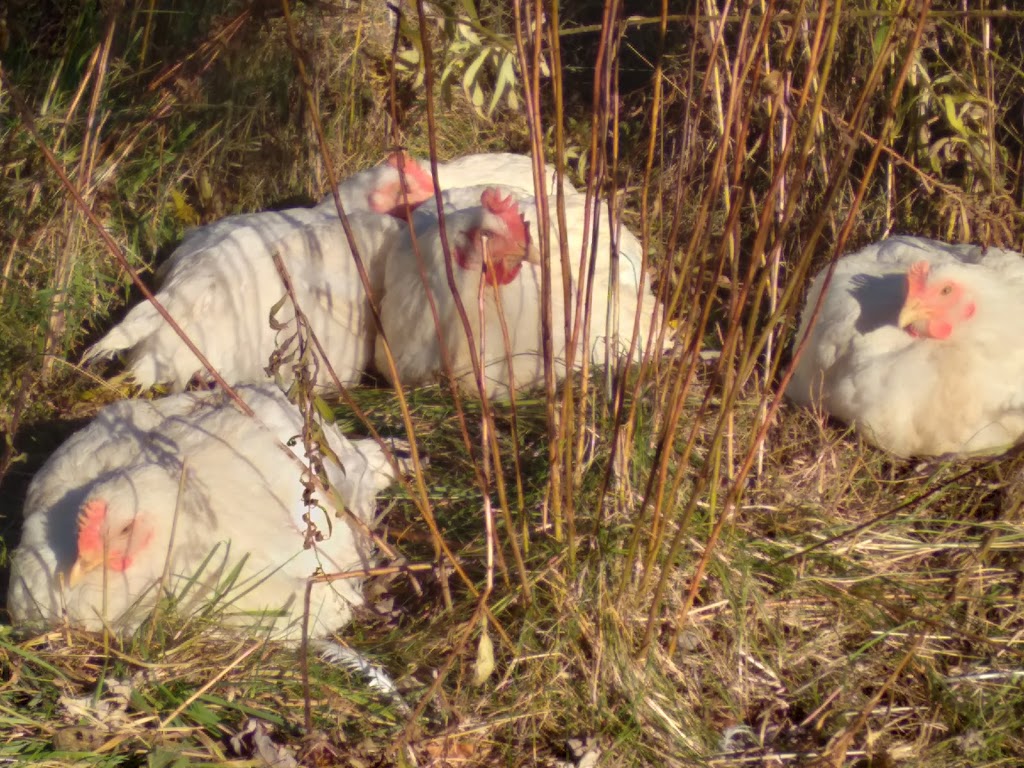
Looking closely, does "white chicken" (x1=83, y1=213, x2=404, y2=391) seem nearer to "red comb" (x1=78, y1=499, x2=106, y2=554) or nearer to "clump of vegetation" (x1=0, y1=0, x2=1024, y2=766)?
"clump of vegetation" (x1=0, y1=0, x2=1024, y2=766)

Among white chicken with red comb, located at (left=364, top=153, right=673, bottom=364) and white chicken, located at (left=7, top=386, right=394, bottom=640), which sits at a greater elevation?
white chicken with red comb, located at (left=364, top=153, right=673, bottom=364)

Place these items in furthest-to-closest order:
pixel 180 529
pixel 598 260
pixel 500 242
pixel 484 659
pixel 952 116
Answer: pixel 598 260
pixel 952 116
pixel 500 242
pixel 180 529
pixel 484 659

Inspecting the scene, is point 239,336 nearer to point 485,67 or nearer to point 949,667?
point 485,67

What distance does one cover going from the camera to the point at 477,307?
11.0 ft

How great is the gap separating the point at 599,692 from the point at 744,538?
578 mm

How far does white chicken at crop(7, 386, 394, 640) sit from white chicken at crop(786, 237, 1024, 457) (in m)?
1.44

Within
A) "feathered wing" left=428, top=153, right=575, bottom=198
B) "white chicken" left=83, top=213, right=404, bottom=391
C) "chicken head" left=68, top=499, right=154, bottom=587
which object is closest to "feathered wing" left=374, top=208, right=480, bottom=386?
"white chicken" left=83, top=213, right=404, bottom=391

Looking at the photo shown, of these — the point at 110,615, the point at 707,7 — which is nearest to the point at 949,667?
the point at 707,7

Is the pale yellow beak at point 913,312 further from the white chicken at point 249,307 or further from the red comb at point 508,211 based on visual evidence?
the white chicken at point 249,307

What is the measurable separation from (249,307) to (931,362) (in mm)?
2110

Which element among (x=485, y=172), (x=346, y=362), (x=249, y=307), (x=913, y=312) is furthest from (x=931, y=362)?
(x=249, y=307)

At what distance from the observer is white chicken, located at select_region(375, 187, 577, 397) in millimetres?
3352

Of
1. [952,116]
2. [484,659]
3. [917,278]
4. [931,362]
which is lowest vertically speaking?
[484,659]

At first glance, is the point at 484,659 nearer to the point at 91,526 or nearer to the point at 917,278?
the point at 91,526
